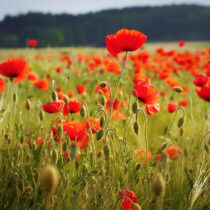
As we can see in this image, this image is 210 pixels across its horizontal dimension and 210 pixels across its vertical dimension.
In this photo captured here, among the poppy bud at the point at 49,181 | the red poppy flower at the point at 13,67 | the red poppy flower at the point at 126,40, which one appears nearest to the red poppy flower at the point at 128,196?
the poppy bud at the point at 49,181

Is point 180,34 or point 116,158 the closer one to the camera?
point 116,158

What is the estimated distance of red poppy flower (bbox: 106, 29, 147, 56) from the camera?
1053 mm

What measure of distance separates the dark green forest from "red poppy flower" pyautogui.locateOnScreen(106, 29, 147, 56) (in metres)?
30.9

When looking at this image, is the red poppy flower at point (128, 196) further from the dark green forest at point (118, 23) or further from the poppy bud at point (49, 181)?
the dark green forest at point (118, 23)

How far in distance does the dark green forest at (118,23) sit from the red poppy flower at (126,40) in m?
30.9

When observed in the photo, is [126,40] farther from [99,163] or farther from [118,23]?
[118,23]

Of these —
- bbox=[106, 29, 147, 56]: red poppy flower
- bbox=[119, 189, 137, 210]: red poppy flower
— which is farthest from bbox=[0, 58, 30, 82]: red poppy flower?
bbox=[119, 189, 137, 210]: red poppy flower

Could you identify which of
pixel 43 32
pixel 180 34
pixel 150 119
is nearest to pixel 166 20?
pixel 180 34

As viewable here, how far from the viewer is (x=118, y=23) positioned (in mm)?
43906

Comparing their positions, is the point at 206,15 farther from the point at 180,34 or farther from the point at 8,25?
the point at 8,25

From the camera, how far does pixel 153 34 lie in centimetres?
4369

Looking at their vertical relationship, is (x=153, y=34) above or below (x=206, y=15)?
below

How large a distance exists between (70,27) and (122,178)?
4077 centimetres

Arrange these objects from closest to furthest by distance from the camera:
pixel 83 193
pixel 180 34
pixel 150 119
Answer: pixel 83 193
pixel 150 119
pixel 180 34
